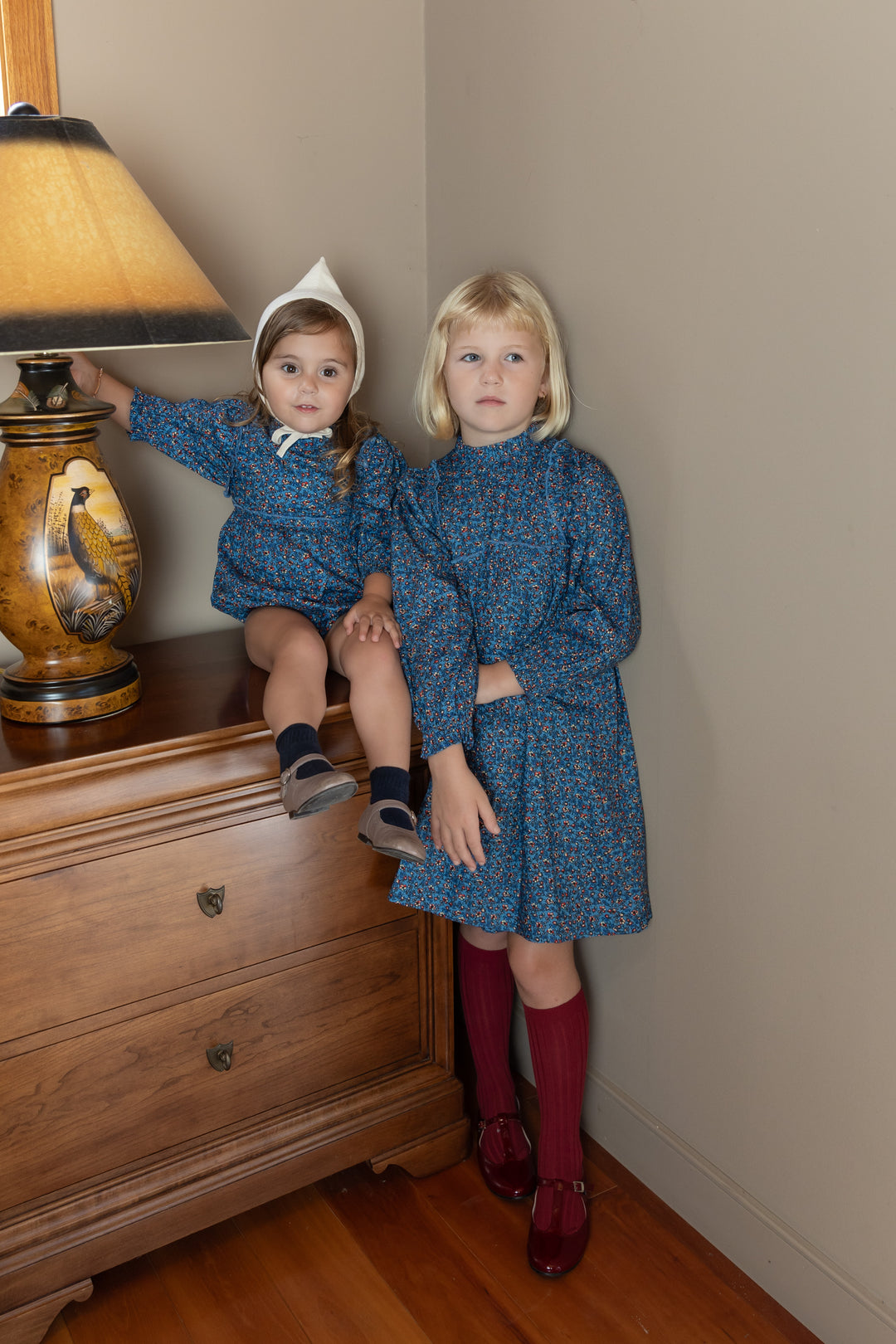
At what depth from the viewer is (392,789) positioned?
131 centimetres

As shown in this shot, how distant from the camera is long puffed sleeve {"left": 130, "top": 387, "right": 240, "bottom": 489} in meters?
1.49

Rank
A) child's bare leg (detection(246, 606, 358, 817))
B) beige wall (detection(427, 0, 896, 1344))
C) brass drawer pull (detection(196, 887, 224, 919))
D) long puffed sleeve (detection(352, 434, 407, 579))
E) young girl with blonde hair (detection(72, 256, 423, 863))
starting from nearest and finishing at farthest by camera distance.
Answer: beige wall (detection(427, 0, 896, 1344)) → child's bare leg (detection(246, 606, 358, 817)) → brass drawer pull (detection(196, 887, 224, 919)) → young girl with blonde hair (detection(72, 256, 423, 863)) → long puffed sleeve (detection(352, 434, 407, 579))

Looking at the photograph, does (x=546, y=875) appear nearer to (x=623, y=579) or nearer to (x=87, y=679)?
(x=623, y=579)

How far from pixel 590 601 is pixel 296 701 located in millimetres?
413

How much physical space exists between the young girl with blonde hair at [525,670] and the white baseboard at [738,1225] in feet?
0.46

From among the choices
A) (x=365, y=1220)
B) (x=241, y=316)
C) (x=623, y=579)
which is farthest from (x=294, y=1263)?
(x=241, y=316)

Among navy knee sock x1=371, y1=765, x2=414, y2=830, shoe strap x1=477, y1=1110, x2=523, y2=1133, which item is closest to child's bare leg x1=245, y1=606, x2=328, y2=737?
navy knee sock x1=371, y1=765, x2=414, y2=830

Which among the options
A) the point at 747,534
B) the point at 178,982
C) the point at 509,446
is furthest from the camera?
the point at 509,446

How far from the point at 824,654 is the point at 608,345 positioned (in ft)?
1.69

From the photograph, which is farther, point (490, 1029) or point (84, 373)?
point (490, 1029)

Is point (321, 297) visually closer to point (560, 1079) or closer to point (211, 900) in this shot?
point (211, 900)

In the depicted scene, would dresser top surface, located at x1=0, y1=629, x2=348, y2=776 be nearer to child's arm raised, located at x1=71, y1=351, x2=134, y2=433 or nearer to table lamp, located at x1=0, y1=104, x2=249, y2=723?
table lamp, located at x1=0, y1=104, x2=249, y2=723

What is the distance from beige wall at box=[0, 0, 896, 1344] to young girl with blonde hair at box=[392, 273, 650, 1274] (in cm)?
6

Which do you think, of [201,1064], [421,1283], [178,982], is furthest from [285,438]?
[421,1283]
